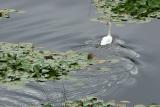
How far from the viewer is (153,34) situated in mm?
7711

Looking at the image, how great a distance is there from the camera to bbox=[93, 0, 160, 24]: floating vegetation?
8118 millimetres

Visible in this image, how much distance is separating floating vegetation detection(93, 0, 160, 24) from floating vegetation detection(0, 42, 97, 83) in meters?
1.46

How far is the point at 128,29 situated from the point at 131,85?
71.7 inches

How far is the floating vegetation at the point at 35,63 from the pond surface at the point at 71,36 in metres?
0.20

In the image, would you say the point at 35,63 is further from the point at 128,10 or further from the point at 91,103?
the point at 128,10

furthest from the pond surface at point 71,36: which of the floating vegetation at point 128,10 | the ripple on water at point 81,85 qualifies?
the floating vegetation at point 128,10

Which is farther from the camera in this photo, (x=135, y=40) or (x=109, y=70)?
(x=135, y=40)

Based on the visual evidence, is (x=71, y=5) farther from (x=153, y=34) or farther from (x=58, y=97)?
(x=58, y=97)

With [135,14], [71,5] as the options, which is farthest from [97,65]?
[71,5]

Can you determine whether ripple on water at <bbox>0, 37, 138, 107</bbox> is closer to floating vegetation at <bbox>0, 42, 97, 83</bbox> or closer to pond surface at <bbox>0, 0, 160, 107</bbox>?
pond surface at <bbox>0, 0, 160, 107</bbox>

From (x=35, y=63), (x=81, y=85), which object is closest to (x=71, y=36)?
(x=35, y=63)

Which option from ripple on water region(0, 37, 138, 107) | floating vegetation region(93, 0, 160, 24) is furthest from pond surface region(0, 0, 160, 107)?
floating vegetation region(93, 0, 160, 24)

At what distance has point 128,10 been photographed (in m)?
8.37

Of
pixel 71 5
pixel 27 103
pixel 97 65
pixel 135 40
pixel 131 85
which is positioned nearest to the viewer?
pixel 27 103
